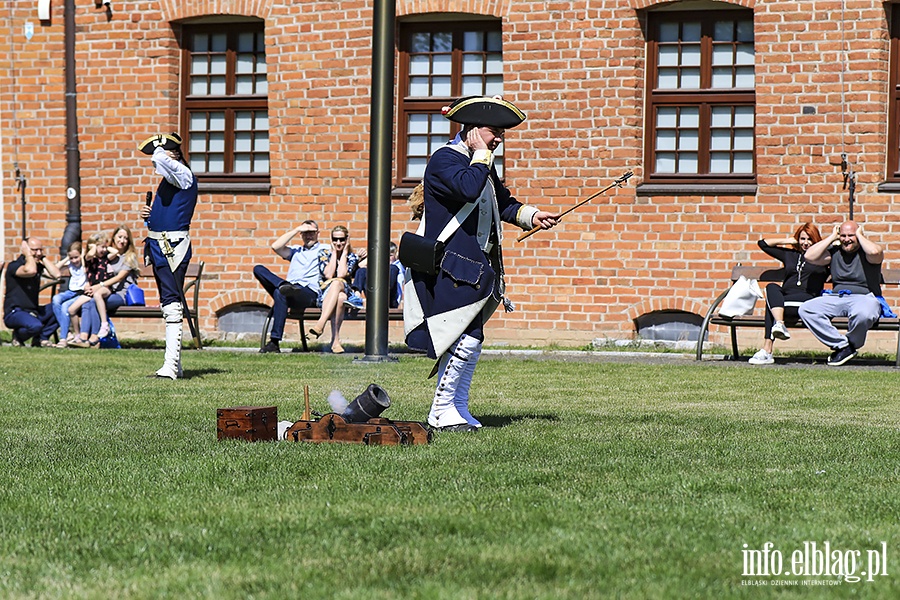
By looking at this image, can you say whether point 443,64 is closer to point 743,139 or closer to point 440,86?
point 440,86

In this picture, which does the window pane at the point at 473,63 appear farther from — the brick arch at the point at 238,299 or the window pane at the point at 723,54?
the brick arch at the point at 238,299

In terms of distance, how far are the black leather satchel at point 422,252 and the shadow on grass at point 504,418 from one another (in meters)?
1.09

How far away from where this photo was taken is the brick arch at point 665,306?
17.6 m

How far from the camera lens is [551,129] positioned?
17.9 m

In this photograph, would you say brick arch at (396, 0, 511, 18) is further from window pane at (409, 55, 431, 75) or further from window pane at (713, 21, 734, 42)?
window pane at (713, 21, 734, 42)

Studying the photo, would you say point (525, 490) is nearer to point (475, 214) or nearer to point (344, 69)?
point (475, 214)

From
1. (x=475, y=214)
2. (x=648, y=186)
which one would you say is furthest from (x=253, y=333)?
(x=475, y=214)

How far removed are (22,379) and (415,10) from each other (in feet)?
26.2

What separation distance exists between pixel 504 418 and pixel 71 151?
1188 centimetres

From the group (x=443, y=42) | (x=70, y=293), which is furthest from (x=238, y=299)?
(x=443, y=42)

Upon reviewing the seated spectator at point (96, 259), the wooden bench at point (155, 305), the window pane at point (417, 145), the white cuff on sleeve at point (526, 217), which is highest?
the window pane at point (417, 145)

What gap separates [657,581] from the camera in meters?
4.50

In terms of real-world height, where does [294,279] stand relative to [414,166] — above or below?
below

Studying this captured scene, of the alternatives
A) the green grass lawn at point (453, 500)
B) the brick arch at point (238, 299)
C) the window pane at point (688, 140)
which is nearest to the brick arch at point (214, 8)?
the brick arch at point (238, 299)
